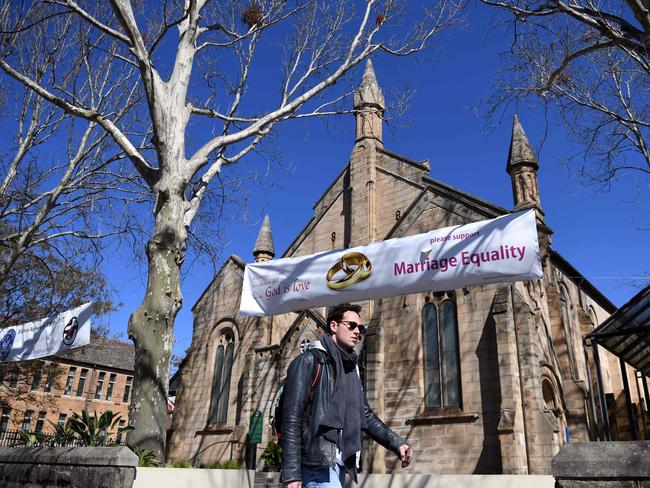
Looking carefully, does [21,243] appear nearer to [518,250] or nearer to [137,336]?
[137,336]

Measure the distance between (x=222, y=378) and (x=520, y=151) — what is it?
1648 cm

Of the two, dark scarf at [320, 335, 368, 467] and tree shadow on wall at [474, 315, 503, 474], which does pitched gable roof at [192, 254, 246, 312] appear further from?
dark scarf at [320, 335, 368, 467]

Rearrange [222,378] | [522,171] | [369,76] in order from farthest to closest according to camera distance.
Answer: [369,76], [222,378], [522,171]

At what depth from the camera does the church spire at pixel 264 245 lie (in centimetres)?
2616

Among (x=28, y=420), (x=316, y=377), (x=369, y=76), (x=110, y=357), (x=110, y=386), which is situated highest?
(x=369, y=76)

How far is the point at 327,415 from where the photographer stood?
3.46m

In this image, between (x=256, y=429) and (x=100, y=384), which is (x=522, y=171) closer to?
(x=256, y=429)

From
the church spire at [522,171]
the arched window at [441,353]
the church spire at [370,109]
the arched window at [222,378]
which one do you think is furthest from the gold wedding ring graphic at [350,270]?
the church spire at [370,109]

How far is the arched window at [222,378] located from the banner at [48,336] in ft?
33.3

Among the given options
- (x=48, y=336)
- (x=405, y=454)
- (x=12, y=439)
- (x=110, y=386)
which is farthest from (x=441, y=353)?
(x=110, y=386)

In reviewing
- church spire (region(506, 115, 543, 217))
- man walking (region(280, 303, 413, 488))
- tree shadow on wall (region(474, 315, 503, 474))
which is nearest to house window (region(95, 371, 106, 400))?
tree shadow on wall (region(474, 315, 503, 474))

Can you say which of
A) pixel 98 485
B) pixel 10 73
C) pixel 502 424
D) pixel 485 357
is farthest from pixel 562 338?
pixel 10 73

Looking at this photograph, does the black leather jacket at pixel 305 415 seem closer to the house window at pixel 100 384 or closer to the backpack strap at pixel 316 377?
the backpack strap at pixel 316 377

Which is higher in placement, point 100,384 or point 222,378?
point 100,384
